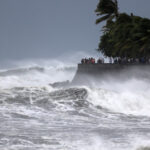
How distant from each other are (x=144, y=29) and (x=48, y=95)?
42.2 feet

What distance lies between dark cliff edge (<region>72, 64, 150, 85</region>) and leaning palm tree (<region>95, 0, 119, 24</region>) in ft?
18.0

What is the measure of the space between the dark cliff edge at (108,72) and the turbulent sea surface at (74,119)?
148 centimetres

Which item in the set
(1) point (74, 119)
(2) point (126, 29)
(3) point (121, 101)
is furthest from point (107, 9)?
(1) point (74, 119)

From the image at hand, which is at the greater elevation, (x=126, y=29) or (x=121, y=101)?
(x=126, y=29)

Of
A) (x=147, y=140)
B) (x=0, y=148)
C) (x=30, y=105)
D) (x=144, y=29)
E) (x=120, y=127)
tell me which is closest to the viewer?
(x=0, y=148)

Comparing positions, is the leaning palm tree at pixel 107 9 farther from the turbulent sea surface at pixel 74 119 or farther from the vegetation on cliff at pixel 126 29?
the turbulent sea surface at pixel 74 119

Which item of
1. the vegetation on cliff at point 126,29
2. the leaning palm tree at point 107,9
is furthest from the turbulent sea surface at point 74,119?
the leaning palm tree at point 107,9

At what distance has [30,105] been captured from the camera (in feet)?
70.2

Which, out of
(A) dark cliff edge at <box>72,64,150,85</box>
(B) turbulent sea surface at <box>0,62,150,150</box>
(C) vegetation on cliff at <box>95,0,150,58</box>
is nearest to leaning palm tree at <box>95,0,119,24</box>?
(C) vegetation on cliff at <box>95,0,150,58</box>

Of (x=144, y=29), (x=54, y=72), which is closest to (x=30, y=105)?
(x=144, y=29)

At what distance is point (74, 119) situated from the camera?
18047 millimetres

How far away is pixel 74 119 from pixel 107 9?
75.6 feet

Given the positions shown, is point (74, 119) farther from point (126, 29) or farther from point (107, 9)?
point (107, 9)

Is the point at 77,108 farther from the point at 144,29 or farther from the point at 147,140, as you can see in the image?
the point at 144,29
